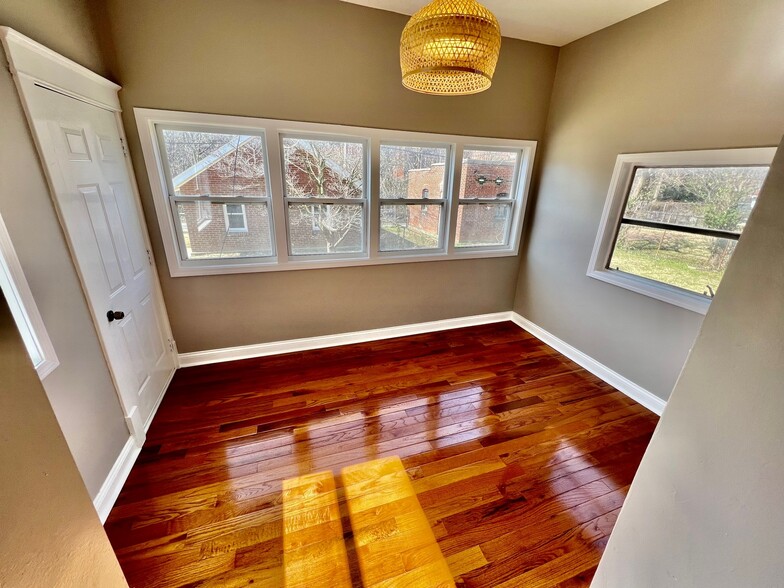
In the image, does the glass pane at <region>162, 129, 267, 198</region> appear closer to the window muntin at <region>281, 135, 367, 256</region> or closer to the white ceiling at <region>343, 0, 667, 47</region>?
the window muntin at <region>281, 135, 367, 256</region>

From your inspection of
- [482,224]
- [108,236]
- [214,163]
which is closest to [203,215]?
[214,163]

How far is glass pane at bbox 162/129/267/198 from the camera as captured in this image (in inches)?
91.9

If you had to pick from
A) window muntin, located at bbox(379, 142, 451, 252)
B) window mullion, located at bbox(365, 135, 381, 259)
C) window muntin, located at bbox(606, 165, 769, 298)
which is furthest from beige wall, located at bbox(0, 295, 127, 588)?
window muntin, located at bbox(606, 165, 769, 298)

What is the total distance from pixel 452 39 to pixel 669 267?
7.45ft

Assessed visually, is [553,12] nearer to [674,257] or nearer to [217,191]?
[674,257]

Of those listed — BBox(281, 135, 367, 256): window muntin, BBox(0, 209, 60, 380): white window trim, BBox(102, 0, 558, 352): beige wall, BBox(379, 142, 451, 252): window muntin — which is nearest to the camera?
BBox(0, 209, 60, 380): white window trim

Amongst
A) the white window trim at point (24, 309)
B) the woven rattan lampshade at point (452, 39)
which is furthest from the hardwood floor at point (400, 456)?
the woven rattan lampshade at point (452, 39)

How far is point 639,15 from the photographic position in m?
2.24

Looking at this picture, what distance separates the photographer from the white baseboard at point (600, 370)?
2.42 meters

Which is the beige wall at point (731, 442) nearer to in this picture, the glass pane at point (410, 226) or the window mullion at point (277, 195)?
the glass pane at point (410, 226)

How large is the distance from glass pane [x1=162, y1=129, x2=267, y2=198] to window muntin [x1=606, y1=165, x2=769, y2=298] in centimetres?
300

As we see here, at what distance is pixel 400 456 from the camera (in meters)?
1.96

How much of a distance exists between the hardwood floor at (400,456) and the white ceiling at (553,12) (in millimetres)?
2768

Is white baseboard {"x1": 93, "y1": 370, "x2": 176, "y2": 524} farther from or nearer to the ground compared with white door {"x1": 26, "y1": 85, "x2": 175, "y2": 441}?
nearer to the ground
